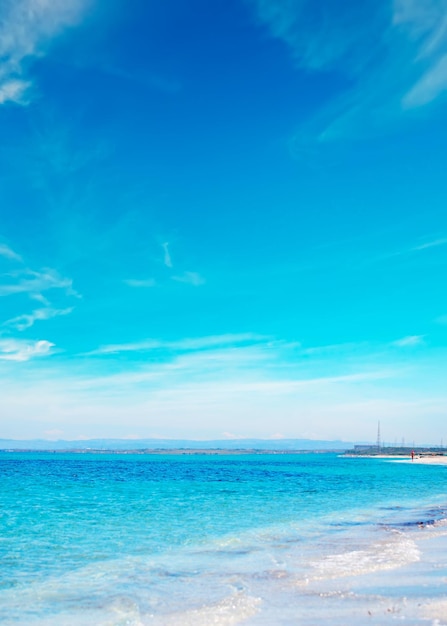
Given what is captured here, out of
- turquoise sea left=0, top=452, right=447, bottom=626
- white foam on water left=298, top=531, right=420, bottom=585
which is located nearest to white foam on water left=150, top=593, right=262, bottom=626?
turquoise sea left=0, top=452, right=447, bottom=626

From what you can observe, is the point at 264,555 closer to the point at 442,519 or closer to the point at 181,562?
the point at 181,562

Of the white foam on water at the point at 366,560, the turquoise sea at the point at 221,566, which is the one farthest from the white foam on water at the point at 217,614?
the white foam on water at the point at 366,560

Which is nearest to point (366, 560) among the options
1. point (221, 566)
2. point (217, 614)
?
point (221, 566)

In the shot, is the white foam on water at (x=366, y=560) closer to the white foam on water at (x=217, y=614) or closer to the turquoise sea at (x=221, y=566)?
the turquoise sea at (x=221, y=566)

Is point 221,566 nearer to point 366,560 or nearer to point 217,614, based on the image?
point 366,560

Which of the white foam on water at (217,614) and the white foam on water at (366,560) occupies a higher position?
the white foam on water at (217,614)

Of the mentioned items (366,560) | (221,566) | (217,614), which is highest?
(217,614)

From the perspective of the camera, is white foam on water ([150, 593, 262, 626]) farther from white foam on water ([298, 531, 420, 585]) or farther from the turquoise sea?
white foam on water ([298, 531, 420, 585])

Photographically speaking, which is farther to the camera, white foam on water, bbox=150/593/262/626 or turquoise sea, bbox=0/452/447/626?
turquoise sea, bbox=0/452/447/626

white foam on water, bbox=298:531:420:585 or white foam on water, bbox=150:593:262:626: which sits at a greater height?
white foam on water, bbox=150:593:262:626

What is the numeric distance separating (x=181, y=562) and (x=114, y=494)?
27.6 meters

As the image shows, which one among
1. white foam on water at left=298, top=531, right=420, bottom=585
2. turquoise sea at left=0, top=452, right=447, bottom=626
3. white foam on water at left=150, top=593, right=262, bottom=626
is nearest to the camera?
white foam on water at left=150, top=593, right=262, bottom=626

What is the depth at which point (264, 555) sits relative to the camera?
17.7 m

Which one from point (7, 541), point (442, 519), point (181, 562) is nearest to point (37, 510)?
point (7, 541)
